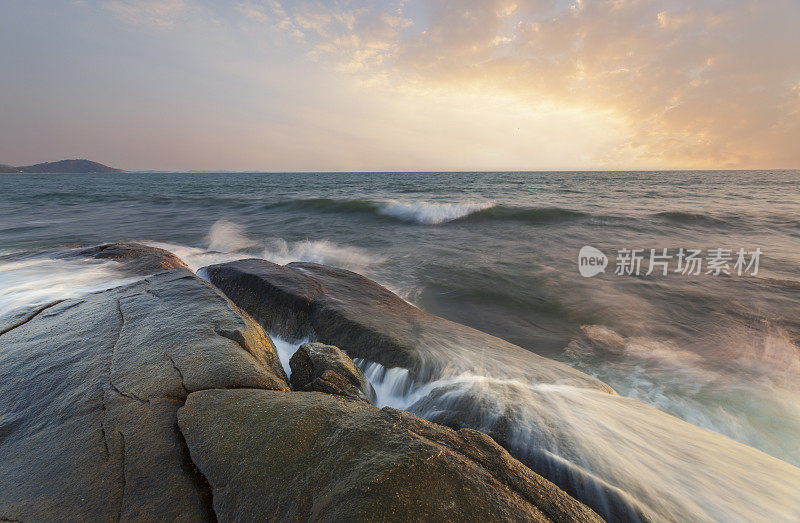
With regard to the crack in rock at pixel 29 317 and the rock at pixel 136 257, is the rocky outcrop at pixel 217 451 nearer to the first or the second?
the crack in rock at pixel 29 317

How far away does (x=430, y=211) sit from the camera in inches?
750

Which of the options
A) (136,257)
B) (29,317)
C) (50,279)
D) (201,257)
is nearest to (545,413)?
(29,317)

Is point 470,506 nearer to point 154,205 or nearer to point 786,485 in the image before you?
point 786,485

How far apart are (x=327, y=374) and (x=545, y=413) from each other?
1.84 metres

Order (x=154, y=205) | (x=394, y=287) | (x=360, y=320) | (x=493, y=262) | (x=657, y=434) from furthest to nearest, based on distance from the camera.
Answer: (x=154, y=205)
(x=493, y=262)
(x=394, y=287)
(x=360, y=320)
(x=657, y=434)

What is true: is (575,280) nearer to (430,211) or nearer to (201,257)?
(201,257)

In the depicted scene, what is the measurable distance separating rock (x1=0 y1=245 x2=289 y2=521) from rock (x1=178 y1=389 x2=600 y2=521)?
0.55 feet

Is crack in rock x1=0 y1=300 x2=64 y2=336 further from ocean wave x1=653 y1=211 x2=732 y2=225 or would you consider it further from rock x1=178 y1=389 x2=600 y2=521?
ocean wave x1=653 y1=211 x2=732 y2=225

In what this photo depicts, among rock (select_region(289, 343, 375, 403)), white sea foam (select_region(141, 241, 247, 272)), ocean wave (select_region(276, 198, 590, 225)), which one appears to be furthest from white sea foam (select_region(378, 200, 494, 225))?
rock (select_region(289, 343, 375, 403))

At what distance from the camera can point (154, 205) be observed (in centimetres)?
2291

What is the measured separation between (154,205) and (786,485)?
2962 cm

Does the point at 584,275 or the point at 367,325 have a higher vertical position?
the point at 367,325

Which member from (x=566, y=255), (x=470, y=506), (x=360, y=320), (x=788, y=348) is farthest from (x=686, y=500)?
(x=566, y=255)

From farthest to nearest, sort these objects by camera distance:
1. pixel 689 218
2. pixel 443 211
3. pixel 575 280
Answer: pixel 443 211, pixel 689 218, pixel 575 280
